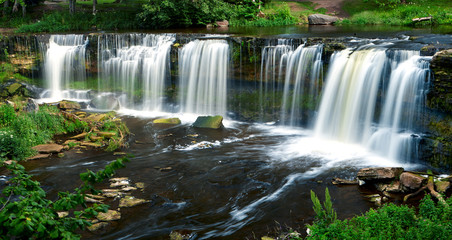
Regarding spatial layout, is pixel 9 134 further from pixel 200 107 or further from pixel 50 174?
pixel 200 107

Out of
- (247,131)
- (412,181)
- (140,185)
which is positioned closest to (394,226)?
(412,181)

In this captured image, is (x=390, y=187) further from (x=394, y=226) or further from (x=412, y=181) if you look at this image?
(x=394, y=226)

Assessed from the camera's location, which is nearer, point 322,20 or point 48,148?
point 48,148

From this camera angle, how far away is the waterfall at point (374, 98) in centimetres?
1395

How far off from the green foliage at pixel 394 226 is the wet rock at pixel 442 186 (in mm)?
1876

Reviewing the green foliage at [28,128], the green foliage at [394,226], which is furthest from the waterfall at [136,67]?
the green foliage at [394,226]

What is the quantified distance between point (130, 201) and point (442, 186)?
24.3ft

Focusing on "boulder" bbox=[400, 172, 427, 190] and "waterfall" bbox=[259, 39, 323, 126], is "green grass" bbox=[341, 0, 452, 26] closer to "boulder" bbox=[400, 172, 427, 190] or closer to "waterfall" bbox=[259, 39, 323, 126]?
"waterfall" bbox=[259, 39, 323, 126]

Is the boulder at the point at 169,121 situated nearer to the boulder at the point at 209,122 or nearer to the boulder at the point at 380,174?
the boulder at the point at 209,122

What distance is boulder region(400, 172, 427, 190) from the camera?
10492 mm

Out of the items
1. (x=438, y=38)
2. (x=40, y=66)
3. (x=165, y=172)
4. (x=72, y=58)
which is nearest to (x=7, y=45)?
(x=40, y=66)

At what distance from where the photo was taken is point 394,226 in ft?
25.5

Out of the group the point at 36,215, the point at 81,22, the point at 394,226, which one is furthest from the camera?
the point at 81,22

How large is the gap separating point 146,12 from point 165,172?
1836cm
